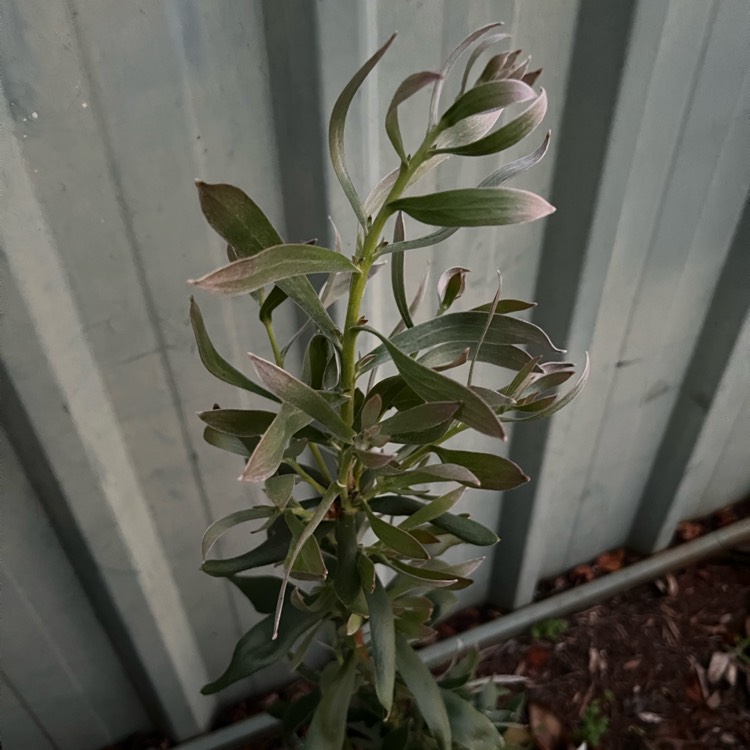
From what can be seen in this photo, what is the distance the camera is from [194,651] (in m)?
1.31

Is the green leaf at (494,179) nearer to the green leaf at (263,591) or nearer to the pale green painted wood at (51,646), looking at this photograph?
the green leaf at (263,591)

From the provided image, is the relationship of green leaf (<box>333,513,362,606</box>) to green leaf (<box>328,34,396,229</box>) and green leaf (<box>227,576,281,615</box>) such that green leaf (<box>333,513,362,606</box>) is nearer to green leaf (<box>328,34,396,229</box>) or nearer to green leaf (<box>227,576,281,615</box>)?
green leaf (<box>227,576,281,615</box>)

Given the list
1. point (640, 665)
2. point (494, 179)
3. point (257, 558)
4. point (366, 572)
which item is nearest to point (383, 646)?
point (366, 572)

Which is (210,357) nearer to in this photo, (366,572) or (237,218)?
(237,218)

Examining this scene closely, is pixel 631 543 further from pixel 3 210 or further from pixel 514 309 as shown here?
pixel 3 210

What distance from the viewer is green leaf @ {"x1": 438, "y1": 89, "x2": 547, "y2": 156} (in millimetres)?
504

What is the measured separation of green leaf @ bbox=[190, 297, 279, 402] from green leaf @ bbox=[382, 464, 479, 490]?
171 mm

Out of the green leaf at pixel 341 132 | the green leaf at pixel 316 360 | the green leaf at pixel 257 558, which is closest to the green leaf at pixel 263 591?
the green leaf at pixel 257 558

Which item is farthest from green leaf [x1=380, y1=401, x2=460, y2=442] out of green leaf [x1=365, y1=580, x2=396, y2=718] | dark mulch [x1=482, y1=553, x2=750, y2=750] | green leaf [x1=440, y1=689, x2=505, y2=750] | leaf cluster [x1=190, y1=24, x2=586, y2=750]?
dark mulch [x1=482, y1=553, x2=750, y2=750]

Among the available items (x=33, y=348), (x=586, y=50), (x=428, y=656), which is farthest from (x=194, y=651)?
(x=586, y=50)

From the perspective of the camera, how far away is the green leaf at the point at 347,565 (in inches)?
28.1

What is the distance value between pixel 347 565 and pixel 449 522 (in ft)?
0.42

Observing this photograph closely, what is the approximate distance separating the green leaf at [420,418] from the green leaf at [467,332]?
0.24 feet

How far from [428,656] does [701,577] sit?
0.81 meters
